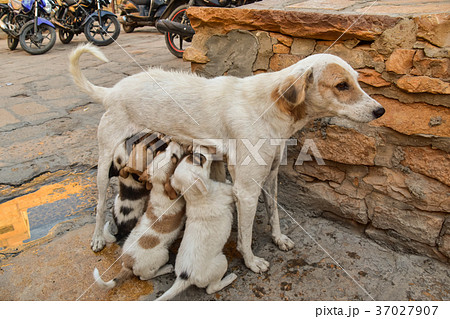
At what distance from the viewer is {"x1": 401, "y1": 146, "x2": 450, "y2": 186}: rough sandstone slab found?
259 cm

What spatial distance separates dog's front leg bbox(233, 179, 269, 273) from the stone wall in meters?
0.88

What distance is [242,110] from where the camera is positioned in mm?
2578

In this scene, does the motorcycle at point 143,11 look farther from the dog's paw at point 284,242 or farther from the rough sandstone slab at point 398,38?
the dog's paw at point 284,242

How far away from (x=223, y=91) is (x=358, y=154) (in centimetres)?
126

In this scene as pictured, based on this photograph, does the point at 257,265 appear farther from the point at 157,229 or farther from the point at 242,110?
the point at 242,110

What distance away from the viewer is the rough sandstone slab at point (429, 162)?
2.59 meters

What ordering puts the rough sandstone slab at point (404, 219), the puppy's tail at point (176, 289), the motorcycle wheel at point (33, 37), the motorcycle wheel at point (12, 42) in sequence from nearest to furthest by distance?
the puppy's tail at point (176, 289) < the rough sandstone slab at point (404, 219) < the motorcycle wheel at point (33, 37) < the motorcycle wheel at point (12, 42)

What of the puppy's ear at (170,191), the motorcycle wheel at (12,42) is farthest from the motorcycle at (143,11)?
the puppy's ear at (170,191)

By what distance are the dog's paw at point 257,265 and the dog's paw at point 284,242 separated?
0.25 meters

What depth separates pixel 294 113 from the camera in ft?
8.36

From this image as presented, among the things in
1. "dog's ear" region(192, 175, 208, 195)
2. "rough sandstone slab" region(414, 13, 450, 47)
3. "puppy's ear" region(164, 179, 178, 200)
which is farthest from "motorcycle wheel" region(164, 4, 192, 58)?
"rough sandstone slab" region(414, 13, 450, 47)

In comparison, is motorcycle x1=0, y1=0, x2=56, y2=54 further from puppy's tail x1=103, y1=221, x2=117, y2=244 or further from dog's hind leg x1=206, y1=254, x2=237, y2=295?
dog's hind leg x1=206, y1=254, x2=237, y2=295

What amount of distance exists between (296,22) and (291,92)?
0.91 m

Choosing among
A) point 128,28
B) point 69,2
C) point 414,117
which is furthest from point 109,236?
point 128,28
